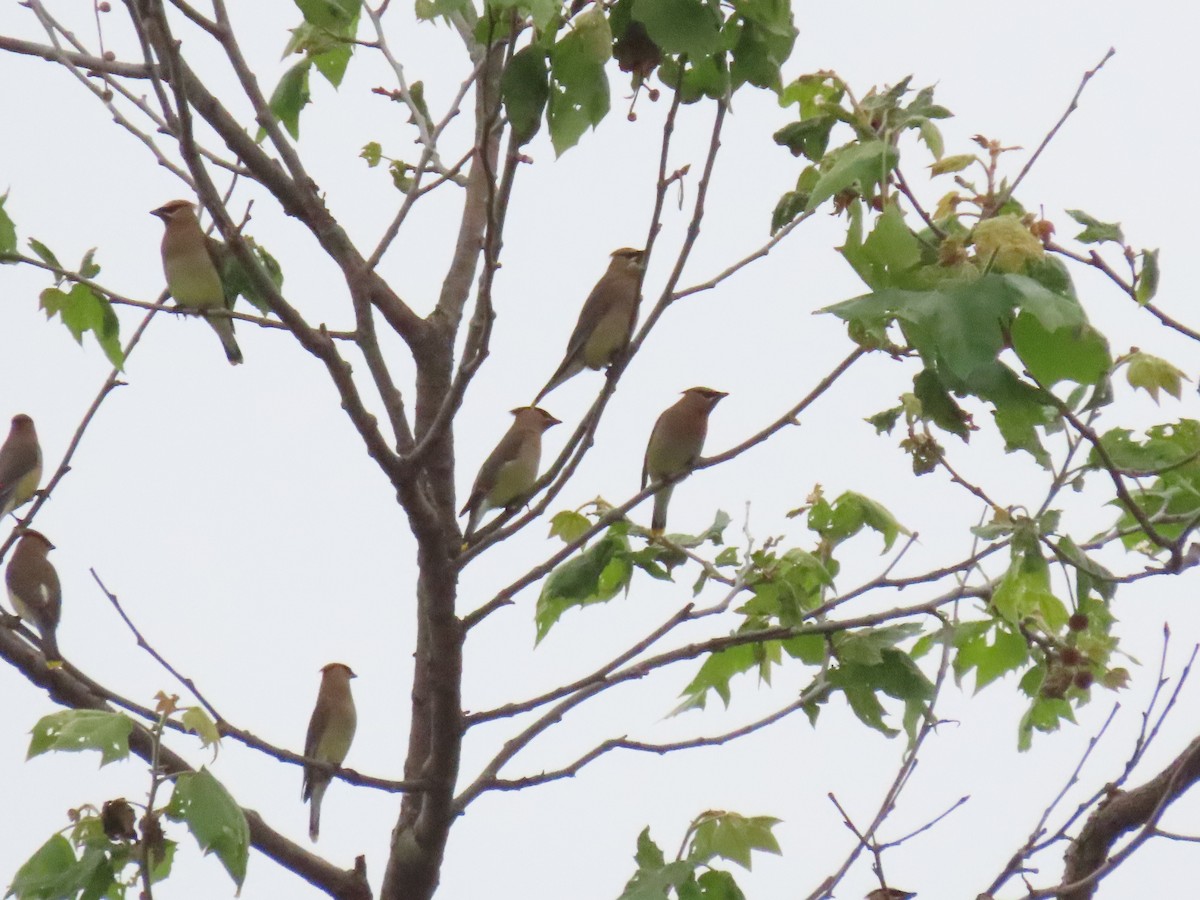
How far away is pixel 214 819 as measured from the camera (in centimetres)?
264

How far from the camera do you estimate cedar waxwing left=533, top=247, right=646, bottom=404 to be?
5426 mm

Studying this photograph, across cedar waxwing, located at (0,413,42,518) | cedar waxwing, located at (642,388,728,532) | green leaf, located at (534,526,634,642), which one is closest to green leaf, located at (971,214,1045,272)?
green leaf, located at (534,526,634,642)

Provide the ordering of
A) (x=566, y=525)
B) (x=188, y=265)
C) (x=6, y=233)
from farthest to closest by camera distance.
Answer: (x=188, y=265), (x=566, y=525), (x=6, y=233)

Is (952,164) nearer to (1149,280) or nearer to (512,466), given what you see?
(1149,280)

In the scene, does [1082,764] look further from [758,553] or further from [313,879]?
[313,879]

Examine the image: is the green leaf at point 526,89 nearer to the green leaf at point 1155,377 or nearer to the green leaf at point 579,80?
the green leaf at point 579,80

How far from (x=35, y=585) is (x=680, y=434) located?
298 cm

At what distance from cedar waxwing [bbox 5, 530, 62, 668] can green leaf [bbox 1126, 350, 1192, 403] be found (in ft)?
15.3

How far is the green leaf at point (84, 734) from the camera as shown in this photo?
2.68 meters

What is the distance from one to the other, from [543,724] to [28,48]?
198 centimetres

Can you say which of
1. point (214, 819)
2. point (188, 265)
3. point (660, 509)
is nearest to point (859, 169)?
point (214, 819)

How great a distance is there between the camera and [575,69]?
2639 mm

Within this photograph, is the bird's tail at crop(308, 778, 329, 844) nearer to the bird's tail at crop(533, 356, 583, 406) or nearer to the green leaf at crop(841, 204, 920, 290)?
the bird's tail at crop(533, 356, 583, 406)

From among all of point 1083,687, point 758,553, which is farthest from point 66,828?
point 1083,687
